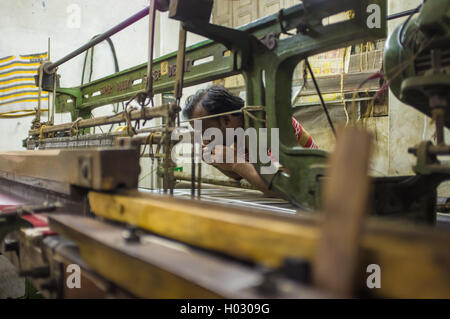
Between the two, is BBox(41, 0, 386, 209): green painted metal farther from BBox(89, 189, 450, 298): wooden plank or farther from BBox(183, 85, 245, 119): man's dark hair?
BBox(89, 189, 450, 298): wooden plank

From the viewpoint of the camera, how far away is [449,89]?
1.02 meters

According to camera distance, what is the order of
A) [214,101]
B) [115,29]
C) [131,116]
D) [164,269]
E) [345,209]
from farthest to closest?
1. [214,101]
2. [115,29]
3. [131,116]
4. [164,269]
5. [345,209]

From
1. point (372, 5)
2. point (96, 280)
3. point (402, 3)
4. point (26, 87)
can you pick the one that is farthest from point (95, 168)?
point (26, 87)

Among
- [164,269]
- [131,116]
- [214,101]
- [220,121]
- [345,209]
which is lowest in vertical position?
[164,269]

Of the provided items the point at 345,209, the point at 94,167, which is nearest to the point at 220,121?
the point at 94,167

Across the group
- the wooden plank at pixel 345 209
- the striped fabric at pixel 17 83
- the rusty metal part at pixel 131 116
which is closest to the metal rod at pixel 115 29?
the rusty metal part at pixel 131 116

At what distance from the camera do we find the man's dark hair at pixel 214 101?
8.11ft

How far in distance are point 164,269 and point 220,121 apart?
1.97 metres

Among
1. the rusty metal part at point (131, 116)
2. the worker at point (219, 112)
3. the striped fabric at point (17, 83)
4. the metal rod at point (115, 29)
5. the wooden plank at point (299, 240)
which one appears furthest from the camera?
the striped fabric at point (17, 83)

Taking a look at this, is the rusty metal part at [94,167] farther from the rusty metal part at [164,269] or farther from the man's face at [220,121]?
the man's face at [220,121]

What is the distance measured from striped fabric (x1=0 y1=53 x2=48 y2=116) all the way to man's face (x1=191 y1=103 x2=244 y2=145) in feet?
11.9

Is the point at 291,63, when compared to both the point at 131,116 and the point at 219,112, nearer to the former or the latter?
the point at 131,116

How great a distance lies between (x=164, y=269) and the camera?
0.57 meters

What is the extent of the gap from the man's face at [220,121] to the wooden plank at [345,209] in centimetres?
203
